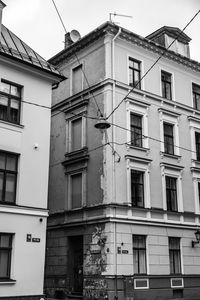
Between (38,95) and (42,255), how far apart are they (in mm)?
7113

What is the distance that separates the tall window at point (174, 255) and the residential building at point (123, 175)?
57mm

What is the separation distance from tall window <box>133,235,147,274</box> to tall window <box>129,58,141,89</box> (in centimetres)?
905

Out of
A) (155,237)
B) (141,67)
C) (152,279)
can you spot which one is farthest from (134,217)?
(141,67)

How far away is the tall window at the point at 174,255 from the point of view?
24328 millimetres

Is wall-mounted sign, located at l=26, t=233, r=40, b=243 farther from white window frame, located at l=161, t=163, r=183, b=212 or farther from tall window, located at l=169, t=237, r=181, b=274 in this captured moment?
tall window, located at l=169, t=237, r=181, b=274

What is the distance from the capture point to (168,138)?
2678 cm

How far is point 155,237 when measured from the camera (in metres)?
23.8

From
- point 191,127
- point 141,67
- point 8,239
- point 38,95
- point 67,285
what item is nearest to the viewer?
point 8,239

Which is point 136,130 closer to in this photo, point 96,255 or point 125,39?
point 125,39

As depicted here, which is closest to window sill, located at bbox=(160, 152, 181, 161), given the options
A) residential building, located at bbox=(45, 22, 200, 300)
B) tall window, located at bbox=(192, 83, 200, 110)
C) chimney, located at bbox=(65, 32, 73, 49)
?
residential building, located at bbox=(45, 22, 200, 300)

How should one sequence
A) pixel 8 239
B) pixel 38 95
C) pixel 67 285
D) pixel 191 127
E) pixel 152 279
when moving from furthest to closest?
pixel 191 127 < pixel 67 285 < pixel 152 279 < pixel 38 95 < pixel 8 239

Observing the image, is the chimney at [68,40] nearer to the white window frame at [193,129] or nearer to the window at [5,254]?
the white window frame at [193,129]

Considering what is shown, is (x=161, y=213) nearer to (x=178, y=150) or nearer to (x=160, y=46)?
(x=178, y=150)

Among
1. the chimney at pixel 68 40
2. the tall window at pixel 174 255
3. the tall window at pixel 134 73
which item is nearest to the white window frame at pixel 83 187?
the tall window at pixel 174 255
